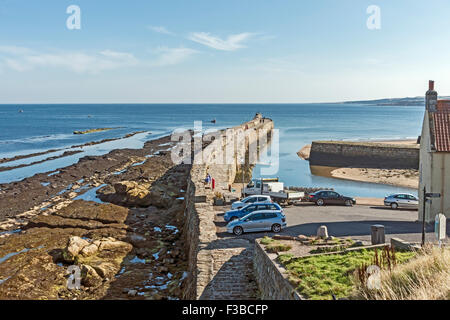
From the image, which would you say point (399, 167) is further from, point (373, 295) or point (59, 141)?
point (59, 141)

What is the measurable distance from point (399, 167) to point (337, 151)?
9440 mm

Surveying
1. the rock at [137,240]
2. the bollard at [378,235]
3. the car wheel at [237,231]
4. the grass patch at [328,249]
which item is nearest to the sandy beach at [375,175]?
the car wheel at [237,231]

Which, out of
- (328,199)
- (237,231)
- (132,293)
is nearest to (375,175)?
(328,199)

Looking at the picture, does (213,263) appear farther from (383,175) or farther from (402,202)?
(383,175)

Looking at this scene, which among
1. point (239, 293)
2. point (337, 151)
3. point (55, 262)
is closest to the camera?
point (239, 293)

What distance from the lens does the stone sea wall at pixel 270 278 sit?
10172 millimetres

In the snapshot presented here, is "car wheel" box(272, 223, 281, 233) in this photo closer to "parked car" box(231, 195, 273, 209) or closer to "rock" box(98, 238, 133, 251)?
"parked car" box(231, 195, 273, 209)

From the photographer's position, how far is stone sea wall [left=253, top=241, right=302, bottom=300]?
10.2 meters

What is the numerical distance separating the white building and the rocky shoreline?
12898 millimetres

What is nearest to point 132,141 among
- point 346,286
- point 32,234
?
point 32,234

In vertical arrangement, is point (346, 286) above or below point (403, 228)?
above

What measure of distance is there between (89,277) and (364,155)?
5030 cm

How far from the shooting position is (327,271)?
35.1 feet

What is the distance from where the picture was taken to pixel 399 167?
5625 cm
